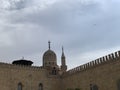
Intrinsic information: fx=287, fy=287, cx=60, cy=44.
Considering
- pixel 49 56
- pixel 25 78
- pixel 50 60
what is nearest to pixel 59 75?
pixel 50 60

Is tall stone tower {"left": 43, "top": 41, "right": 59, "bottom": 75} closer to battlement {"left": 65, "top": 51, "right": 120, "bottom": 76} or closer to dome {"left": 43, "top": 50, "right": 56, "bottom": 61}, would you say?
dome {"left": 43, "top": 50, "right": 56, "bottom": 61}

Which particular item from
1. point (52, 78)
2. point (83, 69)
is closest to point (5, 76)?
point (52, 78)

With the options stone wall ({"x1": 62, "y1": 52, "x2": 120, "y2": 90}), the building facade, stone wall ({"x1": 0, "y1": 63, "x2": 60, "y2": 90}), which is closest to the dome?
the building facade

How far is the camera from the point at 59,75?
35.8 metres

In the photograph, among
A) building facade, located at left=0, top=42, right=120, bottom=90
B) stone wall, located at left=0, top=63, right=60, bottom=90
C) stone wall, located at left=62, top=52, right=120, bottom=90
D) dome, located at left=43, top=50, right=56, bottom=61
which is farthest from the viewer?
dome, located at left=43, top=50, right=56, bottom=61

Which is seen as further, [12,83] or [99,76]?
[12,83]

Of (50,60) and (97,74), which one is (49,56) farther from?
(97,74)

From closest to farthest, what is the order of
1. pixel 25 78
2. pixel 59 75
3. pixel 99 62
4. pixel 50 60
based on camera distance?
pixel 99 62, pixel 25 78, pixel 59 75, pixel 50 60

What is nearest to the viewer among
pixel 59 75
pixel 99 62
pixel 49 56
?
pixel 99 62

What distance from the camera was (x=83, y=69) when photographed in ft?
102

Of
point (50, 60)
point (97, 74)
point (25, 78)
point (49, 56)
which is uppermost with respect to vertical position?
point (49, 56)

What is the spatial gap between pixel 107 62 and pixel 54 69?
1066 centimetres

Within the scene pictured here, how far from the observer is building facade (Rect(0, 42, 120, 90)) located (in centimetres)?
2695

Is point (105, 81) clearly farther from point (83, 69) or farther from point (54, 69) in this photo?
point (54, 69)
